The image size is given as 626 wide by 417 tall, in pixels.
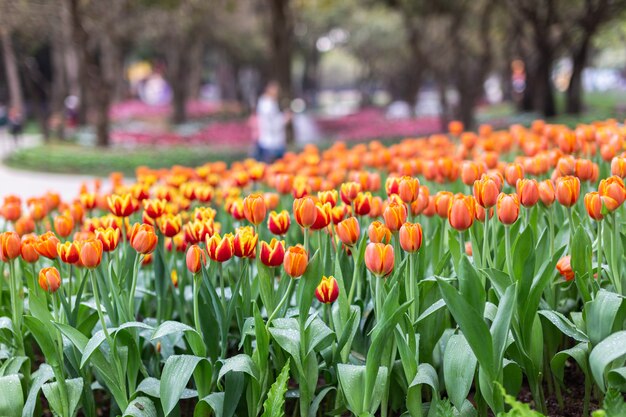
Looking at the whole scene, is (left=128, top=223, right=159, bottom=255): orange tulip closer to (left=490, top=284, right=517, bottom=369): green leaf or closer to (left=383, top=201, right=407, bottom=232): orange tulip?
(left=383, top=201, right=407, bottom=232): orange tulip

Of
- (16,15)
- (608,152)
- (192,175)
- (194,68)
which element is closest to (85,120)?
(16,15)

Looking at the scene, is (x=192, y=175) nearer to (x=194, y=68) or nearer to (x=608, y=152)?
(x=608, y=152)

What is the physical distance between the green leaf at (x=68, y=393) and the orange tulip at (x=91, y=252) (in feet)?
1.38

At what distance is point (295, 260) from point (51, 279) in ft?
2.71

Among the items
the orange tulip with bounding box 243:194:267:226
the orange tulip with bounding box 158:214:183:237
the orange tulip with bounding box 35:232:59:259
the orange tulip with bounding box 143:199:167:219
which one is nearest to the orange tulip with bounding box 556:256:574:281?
the orange tulip with bounding box 243:194:267:226

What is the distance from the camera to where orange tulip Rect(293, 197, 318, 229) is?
2.51m

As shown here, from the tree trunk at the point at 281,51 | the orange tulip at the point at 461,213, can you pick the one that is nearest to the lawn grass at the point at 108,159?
the tree trunk at the point at 281,51

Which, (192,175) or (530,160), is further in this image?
(192,175)

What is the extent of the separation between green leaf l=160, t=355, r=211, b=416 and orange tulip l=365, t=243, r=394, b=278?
1.99 feet

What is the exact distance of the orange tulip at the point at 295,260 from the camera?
230cm

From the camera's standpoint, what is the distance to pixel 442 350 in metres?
2.57

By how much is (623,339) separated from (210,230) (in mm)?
1363

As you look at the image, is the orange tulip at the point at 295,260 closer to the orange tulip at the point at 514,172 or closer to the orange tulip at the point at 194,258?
the orange tulip at the point at 194,258

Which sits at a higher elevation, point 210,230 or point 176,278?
point 210,230
